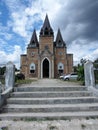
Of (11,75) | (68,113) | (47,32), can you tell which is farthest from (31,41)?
(68,113)

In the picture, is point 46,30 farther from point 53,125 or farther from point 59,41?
point 53,125

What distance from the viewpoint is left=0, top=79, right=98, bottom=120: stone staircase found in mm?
5270

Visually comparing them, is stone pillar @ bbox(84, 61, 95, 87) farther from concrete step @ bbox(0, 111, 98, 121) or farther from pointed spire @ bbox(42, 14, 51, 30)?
pointed spire @ bbox(42, 14, 51, 30)

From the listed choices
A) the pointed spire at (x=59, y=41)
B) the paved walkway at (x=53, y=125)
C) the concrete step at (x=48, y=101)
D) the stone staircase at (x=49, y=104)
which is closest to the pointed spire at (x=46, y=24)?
the pointed spire at (x=59, y=41)

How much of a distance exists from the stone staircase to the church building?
34810 mm

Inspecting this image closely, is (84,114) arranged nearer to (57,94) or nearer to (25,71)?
(57,94)

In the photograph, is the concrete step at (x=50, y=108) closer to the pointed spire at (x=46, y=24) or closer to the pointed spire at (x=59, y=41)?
the pointed spire at (x=59, y=41)

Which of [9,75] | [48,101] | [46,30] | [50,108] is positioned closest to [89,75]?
[48,101]

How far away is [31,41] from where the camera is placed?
150 ft

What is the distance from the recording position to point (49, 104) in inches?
246

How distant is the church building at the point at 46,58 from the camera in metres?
42.2

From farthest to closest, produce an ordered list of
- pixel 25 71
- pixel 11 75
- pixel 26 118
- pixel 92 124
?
pixel 25 71 → pixel 11 75 → pixel 26 118 → pixel 92 124

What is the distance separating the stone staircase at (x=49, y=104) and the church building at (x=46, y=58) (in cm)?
3481

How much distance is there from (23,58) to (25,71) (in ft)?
12.5
